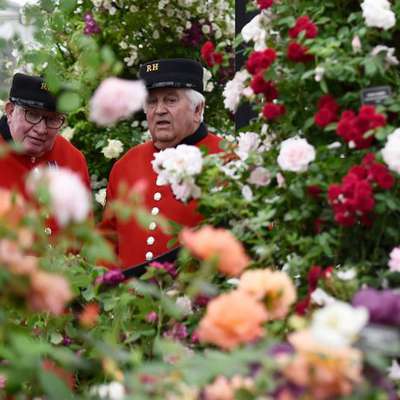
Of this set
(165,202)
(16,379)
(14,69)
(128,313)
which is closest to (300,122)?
(128,313)

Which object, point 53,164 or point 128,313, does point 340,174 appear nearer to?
point 128,313

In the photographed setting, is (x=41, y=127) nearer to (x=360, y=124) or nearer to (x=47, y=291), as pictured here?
(x=360, y=124)

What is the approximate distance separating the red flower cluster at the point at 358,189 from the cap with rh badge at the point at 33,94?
154 centimetres

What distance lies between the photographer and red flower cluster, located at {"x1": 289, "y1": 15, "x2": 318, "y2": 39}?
238 centimetres

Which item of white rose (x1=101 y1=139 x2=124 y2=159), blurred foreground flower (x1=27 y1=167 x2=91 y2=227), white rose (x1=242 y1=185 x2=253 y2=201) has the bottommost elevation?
blurred foreground flower (x1=27 y1=167 x2=91 y2=227)

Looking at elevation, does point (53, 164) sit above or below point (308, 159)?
above

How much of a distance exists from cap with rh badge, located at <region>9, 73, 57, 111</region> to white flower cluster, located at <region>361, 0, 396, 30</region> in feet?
4.58

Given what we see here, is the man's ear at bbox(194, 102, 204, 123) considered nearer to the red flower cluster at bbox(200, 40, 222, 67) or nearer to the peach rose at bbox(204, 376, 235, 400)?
the red flower cluster at bbox(200, 40, 222, 67)

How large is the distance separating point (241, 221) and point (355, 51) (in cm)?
51

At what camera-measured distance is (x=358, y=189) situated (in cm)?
209

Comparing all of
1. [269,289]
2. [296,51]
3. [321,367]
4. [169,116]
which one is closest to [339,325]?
[321,367]

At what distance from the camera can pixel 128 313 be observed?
8.63 ft

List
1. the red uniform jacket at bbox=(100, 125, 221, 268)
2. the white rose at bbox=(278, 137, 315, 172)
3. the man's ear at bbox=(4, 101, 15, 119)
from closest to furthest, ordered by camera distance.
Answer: the white rose at bbox=(278, 137, 315, 172) → the red uniform jacket at bbox=(100, 125, 221, 268) → the man's ear at bbox=(4, 101, 15, 119)

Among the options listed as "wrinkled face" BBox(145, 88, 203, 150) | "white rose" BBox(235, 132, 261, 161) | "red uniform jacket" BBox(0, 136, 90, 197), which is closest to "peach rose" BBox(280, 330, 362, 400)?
"white rose" BBox(235, 132, 261, 161)
